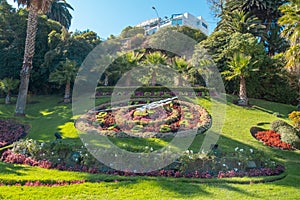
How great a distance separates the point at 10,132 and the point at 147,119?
21.6ft

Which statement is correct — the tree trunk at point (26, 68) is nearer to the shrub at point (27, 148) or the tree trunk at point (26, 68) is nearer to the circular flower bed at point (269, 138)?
the shrub at point (27, 148)

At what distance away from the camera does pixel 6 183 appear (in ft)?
20.1

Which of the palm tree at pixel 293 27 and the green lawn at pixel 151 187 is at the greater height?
the palm tree at pixel 293 27

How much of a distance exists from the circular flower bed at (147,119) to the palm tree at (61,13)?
24444mm

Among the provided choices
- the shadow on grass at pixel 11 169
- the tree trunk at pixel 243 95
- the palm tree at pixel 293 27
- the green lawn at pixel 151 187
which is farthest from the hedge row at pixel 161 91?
the shadow on grass at pixel 11 169

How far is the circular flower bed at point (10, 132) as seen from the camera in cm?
1115

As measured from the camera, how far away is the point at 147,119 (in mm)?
12391

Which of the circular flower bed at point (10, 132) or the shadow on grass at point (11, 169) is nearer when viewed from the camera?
the shadow on grass at point (11, 169)

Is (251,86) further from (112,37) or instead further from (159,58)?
(112,37)

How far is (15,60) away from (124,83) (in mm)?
10212

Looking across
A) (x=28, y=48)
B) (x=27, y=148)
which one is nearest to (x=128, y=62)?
(x=28, y=48)

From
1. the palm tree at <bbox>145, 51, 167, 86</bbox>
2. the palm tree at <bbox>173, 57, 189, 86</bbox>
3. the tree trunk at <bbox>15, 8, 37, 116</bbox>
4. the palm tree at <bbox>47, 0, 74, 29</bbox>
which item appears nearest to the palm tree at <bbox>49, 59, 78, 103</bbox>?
the tree trunk at <bbox>15, 8, 37, 116</bbox>

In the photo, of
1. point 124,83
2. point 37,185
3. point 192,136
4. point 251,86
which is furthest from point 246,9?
point 37,185

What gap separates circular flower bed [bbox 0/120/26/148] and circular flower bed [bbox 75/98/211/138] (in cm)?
268
